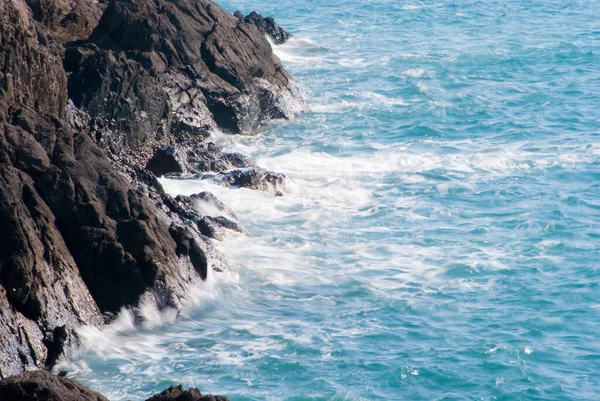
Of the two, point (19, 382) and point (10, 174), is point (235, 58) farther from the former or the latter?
point (19, 382)

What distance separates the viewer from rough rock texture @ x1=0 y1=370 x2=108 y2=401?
8.68 m

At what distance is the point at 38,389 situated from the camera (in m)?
8.71

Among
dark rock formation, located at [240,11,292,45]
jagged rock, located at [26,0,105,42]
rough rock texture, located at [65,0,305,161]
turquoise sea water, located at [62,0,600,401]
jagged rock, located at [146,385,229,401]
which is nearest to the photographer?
jagged rock, located at [146,385,229,401]

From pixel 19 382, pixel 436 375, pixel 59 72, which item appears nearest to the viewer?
pixel 19 382

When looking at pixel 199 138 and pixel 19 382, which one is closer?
pixel 19 382

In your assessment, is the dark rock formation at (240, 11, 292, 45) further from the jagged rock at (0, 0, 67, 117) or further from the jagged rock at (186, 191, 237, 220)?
the jagged rock at (0, 0, 67, 117)

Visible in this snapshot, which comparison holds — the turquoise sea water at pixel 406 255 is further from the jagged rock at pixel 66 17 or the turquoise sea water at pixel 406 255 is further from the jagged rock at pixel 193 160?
the jagged rock at pixel 66 17

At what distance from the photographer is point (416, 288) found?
16.7 meters

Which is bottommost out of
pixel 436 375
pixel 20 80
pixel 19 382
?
pixel 436 375

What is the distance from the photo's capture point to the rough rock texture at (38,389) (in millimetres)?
8680

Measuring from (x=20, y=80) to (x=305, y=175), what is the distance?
799 centimetres

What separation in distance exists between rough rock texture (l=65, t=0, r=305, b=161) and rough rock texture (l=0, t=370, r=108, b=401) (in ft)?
34.7

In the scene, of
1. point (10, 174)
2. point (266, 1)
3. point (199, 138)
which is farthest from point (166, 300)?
point (266, 1)

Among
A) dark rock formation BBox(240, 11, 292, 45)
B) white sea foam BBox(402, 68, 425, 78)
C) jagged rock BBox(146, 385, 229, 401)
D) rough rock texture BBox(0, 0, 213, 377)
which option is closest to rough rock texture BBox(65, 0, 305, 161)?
rough rock texture BBox(0, 0, 213, 377)
